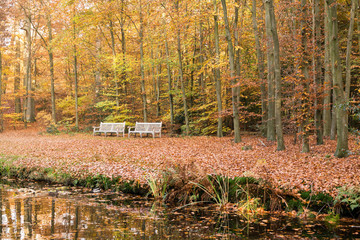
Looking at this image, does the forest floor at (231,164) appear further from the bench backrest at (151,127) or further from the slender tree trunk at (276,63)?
the bench backrest at (151,127)

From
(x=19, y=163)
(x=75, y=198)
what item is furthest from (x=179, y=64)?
(x=75, y=198)

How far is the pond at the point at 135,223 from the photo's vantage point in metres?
4.02

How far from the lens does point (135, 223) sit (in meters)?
4.54

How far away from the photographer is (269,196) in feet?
16.9

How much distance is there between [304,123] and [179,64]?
8273 millimetres

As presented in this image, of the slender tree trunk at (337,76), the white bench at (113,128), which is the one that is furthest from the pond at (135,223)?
the white bench at (113,128)

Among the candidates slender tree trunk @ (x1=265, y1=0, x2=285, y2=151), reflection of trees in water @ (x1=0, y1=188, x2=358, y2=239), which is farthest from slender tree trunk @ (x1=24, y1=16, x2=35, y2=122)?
reflection of trees in water @ (x1=0, y1=188, x2=358, y2=239)

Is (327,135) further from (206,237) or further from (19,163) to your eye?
(19,163)

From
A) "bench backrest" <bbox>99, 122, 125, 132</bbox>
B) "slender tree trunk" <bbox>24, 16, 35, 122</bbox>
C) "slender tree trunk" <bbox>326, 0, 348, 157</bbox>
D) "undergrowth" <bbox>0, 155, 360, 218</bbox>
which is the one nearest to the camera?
"undergrowth" <bbox>0, 155, 360, 218</bbox>

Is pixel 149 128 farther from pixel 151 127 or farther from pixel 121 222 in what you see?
pixel 121 222

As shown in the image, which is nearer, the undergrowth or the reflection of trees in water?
the reflection of trees in water

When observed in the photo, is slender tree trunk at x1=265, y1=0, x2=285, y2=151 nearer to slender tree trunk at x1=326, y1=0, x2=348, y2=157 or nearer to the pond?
slender tree trunk at x1=326, y1=0, x2=348, y2=157

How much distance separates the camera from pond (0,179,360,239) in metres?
4.02

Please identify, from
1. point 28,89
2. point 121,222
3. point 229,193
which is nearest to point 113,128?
point 28,89
